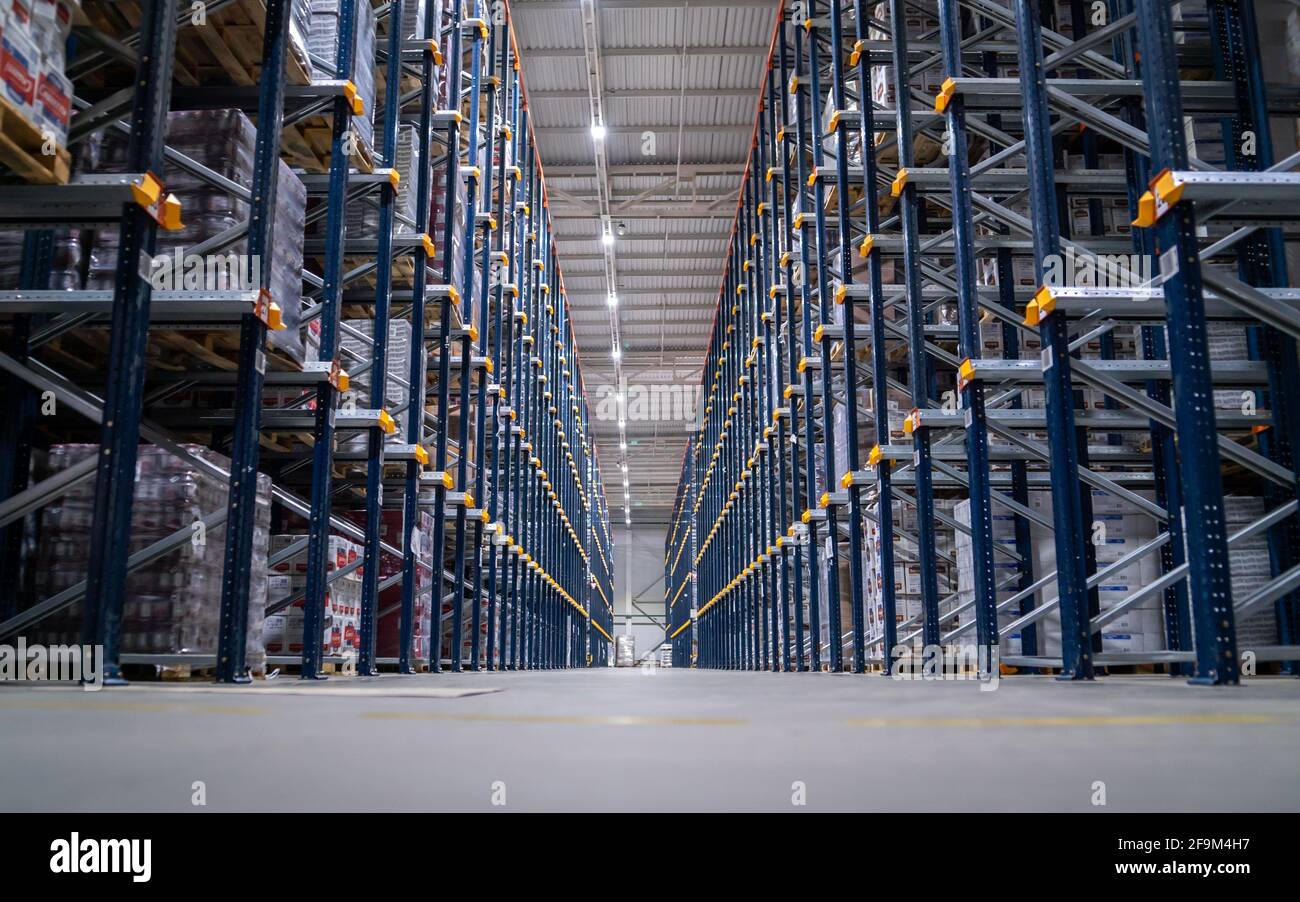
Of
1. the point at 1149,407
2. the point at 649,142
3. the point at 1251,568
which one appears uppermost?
the point at 649,142

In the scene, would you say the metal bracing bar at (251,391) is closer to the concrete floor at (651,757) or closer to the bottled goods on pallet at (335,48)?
the bottled goods on pallet at (335,48)

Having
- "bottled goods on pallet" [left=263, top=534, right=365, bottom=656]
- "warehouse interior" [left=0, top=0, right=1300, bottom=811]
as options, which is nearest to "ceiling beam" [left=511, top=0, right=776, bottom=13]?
"warehouse interior" [left=0, top=0, right=1300, bottom=811]

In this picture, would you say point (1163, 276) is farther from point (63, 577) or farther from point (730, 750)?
point (63, 577)

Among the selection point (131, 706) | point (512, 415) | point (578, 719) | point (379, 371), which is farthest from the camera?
point (512, 415)

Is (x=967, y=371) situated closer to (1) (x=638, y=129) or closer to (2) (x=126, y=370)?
(2) (x=126, y=370)

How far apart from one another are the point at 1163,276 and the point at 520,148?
13.0 meters

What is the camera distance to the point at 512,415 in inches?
555

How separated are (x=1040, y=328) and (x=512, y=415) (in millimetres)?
10005

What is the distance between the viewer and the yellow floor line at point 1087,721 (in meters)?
2.24

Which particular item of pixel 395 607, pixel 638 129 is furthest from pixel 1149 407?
pixel 638 129

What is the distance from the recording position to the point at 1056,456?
15.6 ft

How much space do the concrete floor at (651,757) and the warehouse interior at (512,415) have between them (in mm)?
16
